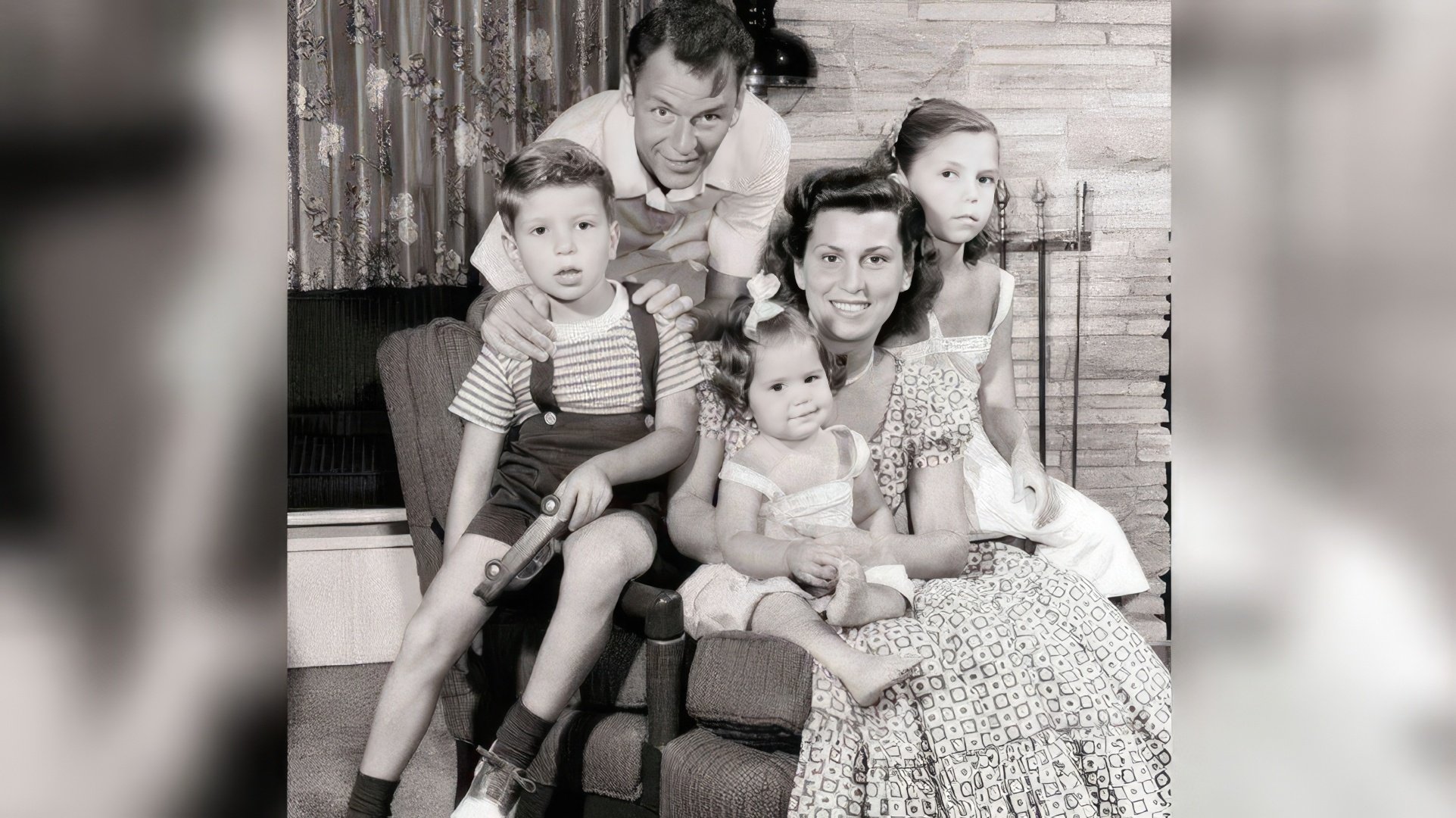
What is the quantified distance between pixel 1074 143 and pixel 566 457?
40.6 inches

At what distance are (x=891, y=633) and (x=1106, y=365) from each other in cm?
68

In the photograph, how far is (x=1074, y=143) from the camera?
75.7 inches

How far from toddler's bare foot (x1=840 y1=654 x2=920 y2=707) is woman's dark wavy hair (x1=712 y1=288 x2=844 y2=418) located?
0.43 metres

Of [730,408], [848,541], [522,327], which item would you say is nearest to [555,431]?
[522,327]

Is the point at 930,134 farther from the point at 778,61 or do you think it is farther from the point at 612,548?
the point at 612,548

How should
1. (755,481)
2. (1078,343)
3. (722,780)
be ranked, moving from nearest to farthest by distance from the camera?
1. (722,780)
2. (755,481)
3. (1078,343)

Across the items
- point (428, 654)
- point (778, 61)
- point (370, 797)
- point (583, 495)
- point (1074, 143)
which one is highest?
point (778, 61)

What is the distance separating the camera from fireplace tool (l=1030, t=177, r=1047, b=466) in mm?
1901

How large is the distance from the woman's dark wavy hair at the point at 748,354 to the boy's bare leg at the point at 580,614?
0.28m

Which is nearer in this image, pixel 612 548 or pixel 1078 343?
pixel 612 548
